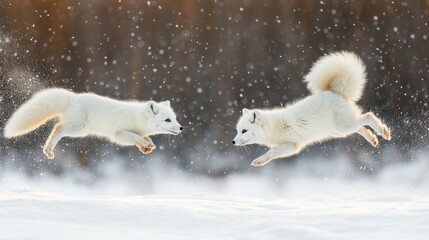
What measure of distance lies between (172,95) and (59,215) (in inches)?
382

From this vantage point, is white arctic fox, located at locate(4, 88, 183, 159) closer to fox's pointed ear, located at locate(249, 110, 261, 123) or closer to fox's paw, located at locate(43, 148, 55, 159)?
fox's paw, located at locate(43, 148, 55, 159)

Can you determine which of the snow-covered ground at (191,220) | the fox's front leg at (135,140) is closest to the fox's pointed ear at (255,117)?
the snow-covered ground at (191,220)

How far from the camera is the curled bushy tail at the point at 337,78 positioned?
9969 mm

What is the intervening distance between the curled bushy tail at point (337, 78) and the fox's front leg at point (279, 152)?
3.66ft

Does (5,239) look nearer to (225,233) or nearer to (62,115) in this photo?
(62,115)

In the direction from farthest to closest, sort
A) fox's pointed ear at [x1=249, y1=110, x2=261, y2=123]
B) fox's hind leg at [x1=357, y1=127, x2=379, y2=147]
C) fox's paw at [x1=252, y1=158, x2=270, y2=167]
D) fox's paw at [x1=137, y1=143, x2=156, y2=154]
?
fox's pointed ear at [x1=249, y1=110, x2=261, y2=123] < fox's hind leg at [x1=357, y1=127, x2=379, y2=147] < fox's paw at [x1=252, y1=158, x2=270, y2=167] < fox's paw at [x1=137, y1=143, x2=156, y2=154]

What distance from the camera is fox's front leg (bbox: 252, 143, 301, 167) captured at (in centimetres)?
867

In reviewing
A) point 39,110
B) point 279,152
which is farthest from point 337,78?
point 39,110

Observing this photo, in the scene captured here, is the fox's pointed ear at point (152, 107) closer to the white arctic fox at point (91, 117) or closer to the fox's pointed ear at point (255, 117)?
the white arctic fox at point (91, 117)

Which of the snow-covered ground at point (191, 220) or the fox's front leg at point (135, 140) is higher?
the fox's front leg at point (135, 140)

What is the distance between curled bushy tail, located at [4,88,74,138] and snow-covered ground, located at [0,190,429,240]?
1.12 m

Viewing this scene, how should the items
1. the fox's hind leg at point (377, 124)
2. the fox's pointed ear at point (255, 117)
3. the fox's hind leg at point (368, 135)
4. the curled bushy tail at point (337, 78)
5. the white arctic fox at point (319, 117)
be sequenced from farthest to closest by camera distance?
1. the curled bushy tail at point (337, 78)
2. the fox's pointed ear at point (255, 117)
3. the white arctic fox at point (319, 117)
4. the fox's hind leg at point (368, 135)
5. the fox's hind leg at point (377, 124)

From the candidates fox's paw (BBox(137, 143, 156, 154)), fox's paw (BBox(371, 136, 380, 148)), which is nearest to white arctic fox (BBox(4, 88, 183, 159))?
fox's paw (BBox(137, 143, 156, 154))

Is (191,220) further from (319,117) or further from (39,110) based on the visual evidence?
(39,110)
